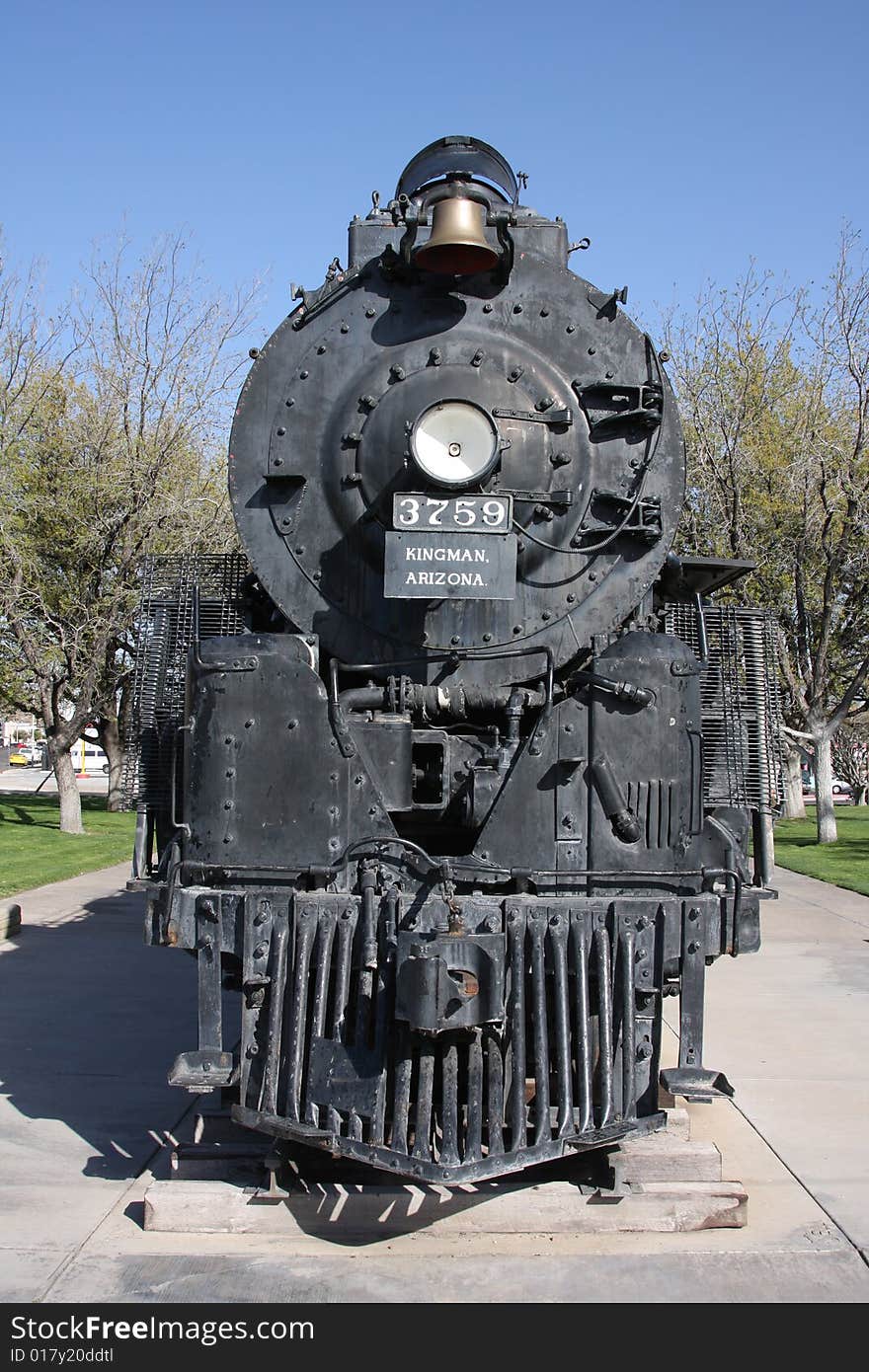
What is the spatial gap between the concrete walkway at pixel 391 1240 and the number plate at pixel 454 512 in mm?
2494

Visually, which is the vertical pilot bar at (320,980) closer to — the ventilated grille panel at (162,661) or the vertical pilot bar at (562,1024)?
the vertical pilot bar at (562,1024)

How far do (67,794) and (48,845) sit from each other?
246 cm

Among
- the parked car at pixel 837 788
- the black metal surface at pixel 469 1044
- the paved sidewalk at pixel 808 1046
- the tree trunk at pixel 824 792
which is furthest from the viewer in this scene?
the parked car at pixel 837 788

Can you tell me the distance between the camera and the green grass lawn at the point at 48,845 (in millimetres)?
15141

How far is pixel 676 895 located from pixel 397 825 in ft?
3.87

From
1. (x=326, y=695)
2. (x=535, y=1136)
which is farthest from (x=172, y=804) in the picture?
(x=535, y=1136)

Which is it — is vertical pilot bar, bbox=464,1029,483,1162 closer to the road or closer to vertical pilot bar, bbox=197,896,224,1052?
vertical pilot bar, bbox=197,896,224,1052

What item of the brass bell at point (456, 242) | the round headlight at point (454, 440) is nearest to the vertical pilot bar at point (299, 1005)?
the round headlight at point (454, 440)

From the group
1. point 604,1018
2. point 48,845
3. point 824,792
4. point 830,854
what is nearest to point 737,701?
point 604,1018

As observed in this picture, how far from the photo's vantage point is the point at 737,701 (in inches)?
215

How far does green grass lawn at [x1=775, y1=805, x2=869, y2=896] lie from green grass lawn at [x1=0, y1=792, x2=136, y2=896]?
9632 millimetres

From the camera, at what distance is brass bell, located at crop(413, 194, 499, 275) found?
4.99 meters

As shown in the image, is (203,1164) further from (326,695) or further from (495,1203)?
(326,695)

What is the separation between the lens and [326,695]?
4.54 metres
